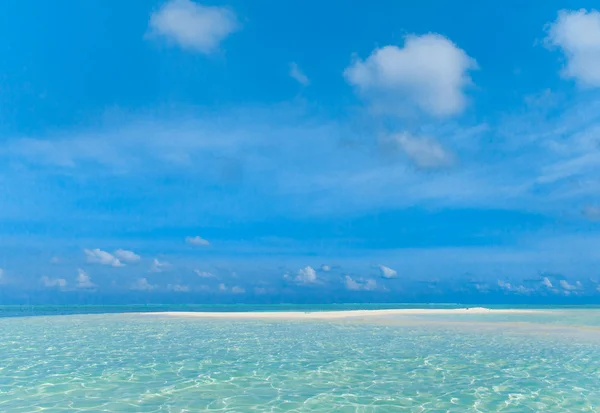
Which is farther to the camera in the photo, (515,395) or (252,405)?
(515,395)

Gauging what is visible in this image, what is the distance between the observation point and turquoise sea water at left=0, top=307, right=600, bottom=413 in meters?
12.2

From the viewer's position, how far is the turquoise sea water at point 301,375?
1223cm

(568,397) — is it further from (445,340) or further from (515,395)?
(445,340)

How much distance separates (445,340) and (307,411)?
665 inches

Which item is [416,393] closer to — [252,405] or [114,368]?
[252,405]

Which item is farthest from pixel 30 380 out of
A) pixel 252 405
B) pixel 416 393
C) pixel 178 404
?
pixel 416 393

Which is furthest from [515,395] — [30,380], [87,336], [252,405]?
[87,336]

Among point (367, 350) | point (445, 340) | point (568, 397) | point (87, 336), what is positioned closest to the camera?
point (568, 397)

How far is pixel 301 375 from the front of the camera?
15.8 meters

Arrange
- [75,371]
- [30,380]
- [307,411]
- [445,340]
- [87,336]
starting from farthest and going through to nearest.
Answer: [87,336] → [445,340] → [75,371] → [30,380] → [307,411]

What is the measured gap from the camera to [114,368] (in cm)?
1720

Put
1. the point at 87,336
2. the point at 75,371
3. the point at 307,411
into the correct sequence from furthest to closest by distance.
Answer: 1. the point at 87,336
2. the point at 75,371
3. the point at 307,411

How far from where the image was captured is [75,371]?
16.7 m

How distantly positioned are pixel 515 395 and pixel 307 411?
19.9ft
